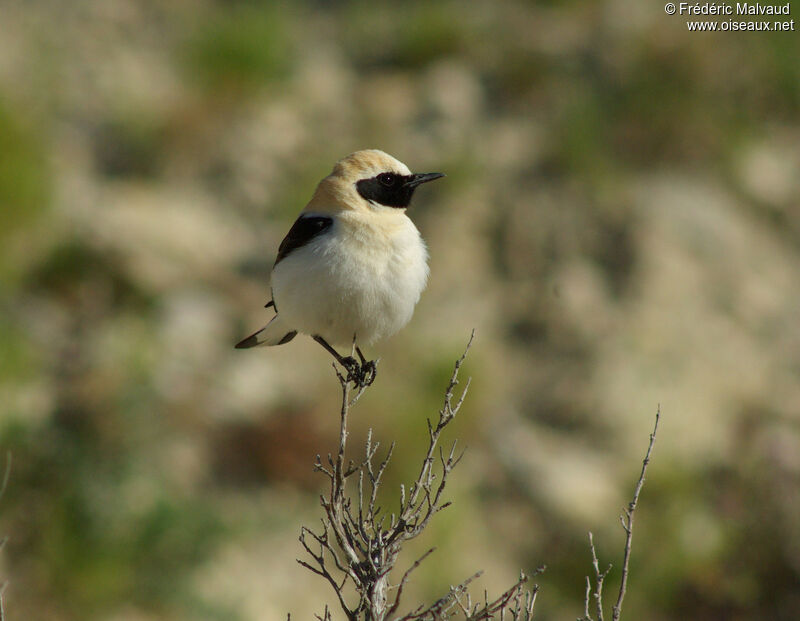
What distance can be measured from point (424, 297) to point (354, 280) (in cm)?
663

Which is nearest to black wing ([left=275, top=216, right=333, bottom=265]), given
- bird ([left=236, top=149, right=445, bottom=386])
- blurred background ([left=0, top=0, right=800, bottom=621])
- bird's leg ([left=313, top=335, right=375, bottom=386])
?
bird ([left=236, top=149, right=445, bottom=386])

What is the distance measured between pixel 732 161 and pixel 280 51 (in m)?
5.95

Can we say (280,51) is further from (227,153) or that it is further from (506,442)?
(506,442)

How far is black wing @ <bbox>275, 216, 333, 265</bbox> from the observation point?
402cm

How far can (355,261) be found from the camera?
151 inches

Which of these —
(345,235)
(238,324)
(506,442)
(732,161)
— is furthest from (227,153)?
(345,235)

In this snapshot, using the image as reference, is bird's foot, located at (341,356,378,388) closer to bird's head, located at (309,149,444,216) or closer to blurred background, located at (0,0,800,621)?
bird's head, located at (309,149,444,216)

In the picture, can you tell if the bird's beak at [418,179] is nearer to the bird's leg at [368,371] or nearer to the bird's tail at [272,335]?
the bird's leg at [368,371]

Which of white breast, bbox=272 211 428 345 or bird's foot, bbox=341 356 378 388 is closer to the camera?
white breast, bbox=272 211 428 345

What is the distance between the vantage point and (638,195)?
36.1 feet

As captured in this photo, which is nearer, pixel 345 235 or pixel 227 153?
pixel 345 235

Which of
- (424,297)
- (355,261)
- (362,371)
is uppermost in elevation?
(424,297)

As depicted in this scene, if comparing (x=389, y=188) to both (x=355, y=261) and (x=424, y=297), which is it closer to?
(x=355, y=261)

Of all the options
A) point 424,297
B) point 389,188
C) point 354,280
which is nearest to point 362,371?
point 354,280
